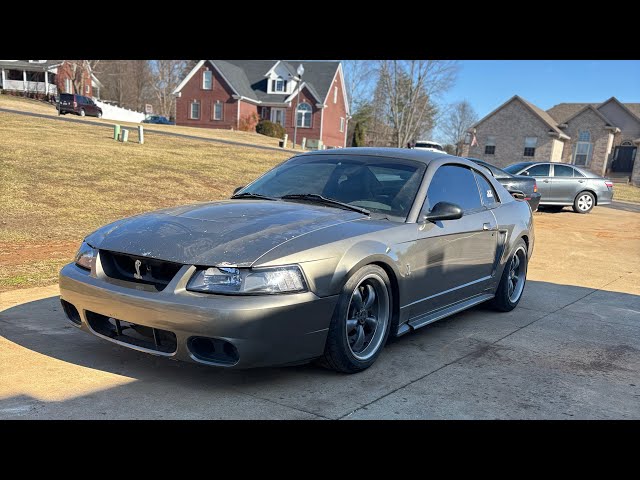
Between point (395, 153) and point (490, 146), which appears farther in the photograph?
point (490, 146)

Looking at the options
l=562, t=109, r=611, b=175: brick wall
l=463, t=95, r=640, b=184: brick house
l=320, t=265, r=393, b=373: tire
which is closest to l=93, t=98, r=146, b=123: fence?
l=463, t=95, r=640, b=184: brick house

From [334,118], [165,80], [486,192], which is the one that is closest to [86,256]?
[486,192]

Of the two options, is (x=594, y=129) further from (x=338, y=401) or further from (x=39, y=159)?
(x=338, y=401)

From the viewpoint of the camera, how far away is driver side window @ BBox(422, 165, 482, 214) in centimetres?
477

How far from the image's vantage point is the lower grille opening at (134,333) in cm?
343

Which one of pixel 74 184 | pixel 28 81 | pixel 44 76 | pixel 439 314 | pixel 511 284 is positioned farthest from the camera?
pixel 44 76

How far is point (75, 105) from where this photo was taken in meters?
39.3

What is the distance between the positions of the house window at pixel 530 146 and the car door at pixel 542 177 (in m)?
31.1

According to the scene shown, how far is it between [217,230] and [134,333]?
3.03 feet

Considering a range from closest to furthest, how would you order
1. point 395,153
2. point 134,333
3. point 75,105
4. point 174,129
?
point 134,333 < point 395,153 < point 174,129 < point 75,105

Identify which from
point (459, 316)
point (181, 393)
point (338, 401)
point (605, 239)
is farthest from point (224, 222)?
point (605, 239)

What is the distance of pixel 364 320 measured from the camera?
13.2ft

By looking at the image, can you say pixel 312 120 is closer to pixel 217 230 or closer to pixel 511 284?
pixel 511 284
